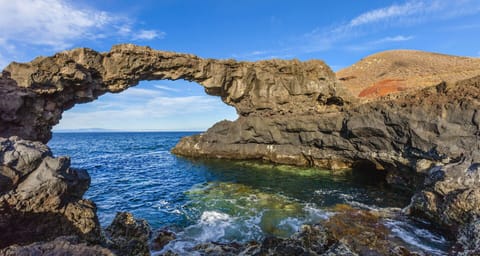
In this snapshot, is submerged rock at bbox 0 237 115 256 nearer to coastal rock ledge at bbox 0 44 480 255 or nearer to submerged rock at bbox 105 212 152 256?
coastal rock ledge at bbox 0 44 480 255

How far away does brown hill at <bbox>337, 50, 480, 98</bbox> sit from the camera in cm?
3596

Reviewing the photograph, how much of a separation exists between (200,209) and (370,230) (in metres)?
8.45

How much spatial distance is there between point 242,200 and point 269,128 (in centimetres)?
1461

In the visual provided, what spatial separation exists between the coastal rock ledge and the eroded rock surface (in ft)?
0.09

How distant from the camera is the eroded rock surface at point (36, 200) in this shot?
21.7ft

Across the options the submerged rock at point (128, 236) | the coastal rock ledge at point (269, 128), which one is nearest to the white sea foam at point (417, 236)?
the coastal rock ledge at point (269, 128)

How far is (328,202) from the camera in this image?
14.5 meters

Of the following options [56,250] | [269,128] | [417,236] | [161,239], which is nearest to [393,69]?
[269,128]

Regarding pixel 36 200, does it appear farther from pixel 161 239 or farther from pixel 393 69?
pixel 393 69

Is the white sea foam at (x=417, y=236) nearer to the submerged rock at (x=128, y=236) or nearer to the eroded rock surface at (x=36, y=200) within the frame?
the submerged rock at (x=128, y=236)

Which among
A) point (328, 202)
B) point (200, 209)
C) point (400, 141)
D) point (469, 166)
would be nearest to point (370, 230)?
point (328, 202)

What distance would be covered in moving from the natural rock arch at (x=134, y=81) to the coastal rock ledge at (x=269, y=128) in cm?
8

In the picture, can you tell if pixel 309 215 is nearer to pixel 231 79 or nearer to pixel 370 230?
pixel 370 230

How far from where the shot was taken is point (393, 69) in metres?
47.0
